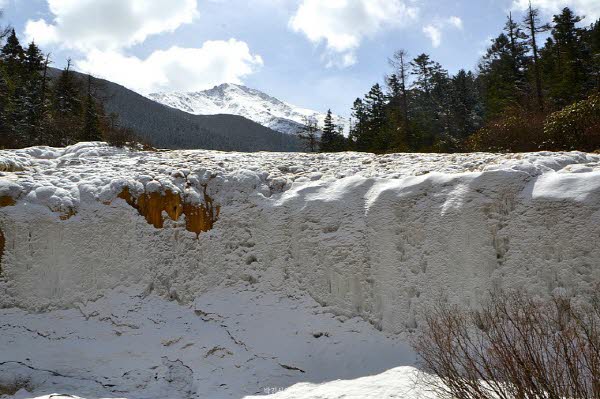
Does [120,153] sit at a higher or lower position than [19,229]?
higher

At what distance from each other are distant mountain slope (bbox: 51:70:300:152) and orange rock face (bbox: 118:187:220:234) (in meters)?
70.5

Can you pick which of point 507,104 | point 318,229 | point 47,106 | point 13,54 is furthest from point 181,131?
point 318,229

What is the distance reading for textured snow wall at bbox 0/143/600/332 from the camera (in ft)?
26.3

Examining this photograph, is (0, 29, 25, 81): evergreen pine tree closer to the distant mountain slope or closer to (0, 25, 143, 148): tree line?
(0, 25, 143, 148): tree line

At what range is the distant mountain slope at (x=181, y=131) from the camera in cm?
8462

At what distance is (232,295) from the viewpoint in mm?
9633

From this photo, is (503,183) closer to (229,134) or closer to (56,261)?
(56,261)

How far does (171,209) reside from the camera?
10484mm

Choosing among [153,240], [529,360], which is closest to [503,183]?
[529,360]

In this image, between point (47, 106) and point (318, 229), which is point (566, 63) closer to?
point (318, 229)

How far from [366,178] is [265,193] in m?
2.56

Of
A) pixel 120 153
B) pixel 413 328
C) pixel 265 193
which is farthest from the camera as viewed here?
pixel 120 153

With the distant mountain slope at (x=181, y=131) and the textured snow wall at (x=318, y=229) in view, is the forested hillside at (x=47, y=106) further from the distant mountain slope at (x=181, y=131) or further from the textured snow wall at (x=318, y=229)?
the distant mountain slope at (x=181, y=131)

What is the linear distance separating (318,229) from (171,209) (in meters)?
3.67
